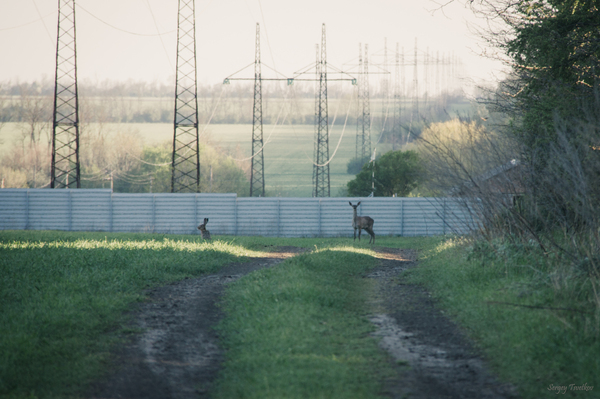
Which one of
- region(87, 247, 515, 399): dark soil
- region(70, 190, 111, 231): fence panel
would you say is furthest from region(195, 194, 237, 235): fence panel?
region(87, 247, 515, 399): dark soil

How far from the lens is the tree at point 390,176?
117ft

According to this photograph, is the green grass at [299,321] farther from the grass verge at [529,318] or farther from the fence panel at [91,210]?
the fence panel at [91,210]

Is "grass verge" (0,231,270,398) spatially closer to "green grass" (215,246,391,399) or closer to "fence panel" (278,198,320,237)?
"green grass" (215,246,391,399)

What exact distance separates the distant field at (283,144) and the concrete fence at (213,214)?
3180 cm

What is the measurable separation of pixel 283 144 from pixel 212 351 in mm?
95740

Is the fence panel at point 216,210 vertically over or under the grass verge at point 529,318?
over

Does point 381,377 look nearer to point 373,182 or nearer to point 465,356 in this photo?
point 465,356

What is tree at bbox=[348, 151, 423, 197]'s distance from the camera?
3559 centimetres

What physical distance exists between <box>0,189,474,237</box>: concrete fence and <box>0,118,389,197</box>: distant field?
31798 millimetres

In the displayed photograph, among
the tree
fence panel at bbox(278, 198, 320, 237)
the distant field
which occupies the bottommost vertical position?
fence panel at bbox(278, 198, 320, 237)

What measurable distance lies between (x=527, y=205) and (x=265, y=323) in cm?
699

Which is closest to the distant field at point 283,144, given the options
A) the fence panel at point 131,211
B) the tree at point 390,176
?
the tree at point 390,176

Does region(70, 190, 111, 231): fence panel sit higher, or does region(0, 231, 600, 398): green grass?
region(70, 190, 111, 231): fence panel

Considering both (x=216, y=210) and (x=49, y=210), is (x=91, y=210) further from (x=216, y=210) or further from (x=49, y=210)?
(x=216, y=210)
